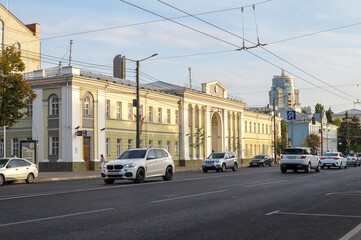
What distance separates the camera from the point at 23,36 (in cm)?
6006

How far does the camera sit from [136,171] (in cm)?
2312

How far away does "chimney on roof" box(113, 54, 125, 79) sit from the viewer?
185 feet

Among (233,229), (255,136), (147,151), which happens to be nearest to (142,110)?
(147,151)

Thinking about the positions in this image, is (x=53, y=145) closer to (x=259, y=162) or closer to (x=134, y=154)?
(x=134, y=154)

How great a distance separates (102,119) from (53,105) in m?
4.57

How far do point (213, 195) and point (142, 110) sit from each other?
36.6 meters

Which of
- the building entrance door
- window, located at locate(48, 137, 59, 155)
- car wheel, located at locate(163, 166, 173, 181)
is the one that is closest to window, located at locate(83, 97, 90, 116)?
the building entrance door

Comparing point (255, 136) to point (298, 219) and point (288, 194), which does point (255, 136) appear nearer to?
point (288, 194)

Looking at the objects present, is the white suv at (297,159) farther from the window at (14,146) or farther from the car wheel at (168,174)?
the window at (14,146)

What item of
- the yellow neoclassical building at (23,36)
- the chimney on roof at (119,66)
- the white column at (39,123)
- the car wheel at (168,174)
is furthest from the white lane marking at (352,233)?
the yellow neoclassical building at (23,36)

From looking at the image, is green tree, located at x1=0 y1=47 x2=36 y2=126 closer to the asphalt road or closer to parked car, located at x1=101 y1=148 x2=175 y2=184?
parked car, located at x1=101 y1=148 x2=175 y2=184

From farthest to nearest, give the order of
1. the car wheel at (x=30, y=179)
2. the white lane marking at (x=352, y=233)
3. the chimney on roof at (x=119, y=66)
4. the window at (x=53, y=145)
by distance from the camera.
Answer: the chimney on roof at (x=119, y=66) → the window at (x=53, y=145) → the car wheel at (x=30, y=179) → the white lane marking at (x=352, y=233)

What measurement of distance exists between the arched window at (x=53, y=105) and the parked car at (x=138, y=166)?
68.6ft

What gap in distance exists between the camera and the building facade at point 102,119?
43.2 m
